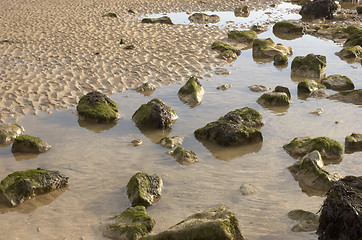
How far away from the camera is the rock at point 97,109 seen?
1200 cm

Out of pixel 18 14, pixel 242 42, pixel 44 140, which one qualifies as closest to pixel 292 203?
pixel 44 140

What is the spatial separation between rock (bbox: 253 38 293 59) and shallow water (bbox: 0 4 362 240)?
4.54 metres

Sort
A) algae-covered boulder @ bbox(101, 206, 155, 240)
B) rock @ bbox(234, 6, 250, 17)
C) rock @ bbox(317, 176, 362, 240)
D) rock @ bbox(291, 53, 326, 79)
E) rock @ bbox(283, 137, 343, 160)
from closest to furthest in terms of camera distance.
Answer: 1. rock @ bbox(317, 176, 362, 240)
2. algae-covered boulder @ bbox(101, 206, 155, 240)
3. rock @ bbox(283, 137, 343, 160)
4. rock @ bbox(291, 53, 326, 79)
5. rock @ bbox(234, 6, 250, 17)

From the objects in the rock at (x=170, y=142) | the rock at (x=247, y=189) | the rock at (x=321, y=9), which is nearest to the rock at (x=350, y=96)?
the rock at (x=170, y=142)

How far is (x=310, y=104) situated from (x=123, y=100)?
5.89 metres

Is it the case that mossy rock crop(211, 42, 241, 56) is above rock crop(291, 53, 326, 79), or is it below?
below

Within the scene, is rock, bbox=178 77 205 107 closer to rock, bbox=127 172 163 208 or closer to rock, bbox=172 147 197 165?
rock, bbox=172 147 197 165

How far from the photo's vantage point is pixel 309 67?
53.2 ft

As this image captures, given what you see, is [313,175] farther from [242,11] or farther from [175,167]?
[242,11]

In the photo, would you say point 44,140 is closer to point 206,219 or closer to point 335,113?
point 206,219

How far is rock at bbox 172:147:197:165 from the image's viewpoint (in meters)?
9.80

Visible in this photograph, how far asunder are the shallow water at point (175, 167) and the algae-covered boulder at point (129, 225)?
0.19 meters

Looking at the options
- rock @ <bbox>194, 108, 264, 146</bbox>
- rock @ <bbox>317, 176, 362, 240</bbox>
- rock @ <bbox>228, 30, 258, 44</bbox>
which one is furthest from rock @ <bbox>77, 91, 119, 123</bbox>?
rock @ <bbox>228, 30, 258, 44</bbox>

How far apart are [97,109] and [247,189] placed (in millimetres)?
5402
